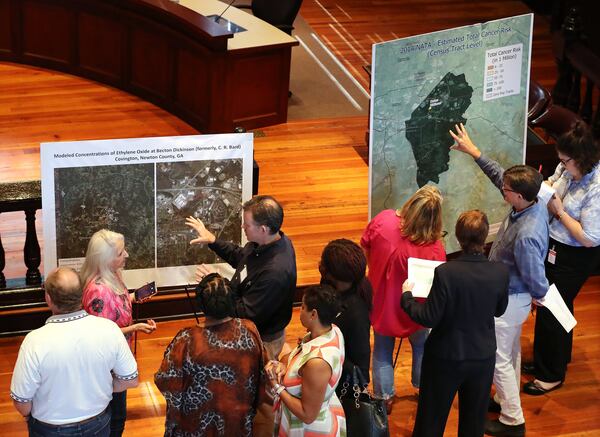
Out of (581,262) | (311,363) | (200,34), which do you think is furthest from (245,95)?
(311,363)

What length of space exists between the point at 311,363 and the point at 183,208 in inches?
72.3

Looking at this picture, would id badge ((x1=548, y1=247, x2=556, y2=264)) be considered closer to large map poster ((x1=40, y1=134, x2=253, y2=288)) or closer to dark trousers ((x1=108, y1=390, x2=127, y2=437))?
large map poster ((x1=40, y1=134, x2=253, y2=288))

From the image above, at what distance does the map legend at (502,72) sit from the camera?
616 cm

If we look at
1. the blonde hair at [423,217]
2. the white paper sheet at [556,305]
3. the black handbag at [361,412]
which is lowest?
the black handbag at [361,412]

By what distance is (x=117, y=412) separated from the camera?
185 inches

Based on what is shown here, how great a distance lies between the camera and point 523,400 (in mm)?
5742

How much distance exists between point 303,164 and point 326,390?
13.7ft

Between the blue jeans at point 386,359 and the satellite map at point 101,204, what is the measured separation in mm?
1396

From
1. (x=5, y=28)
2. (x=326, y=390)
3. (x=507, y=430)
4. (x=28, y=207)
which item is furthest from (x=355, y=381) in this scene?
(x=5, y=28)

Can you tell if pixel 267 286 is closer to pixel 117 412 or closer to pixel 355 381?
pixel 355 381

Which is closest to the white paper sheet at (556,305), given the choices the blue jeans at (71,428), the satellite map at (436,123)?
the satellite map at (436,123)

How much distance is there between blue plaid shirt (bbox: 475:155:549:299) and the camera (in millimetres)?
4918

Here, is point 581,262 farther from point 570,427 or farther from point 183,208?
point 183,208

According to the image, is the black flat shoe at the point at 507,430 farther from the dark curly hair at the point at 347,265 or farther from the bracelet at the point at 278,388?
the bracelet at the point at 278,388
